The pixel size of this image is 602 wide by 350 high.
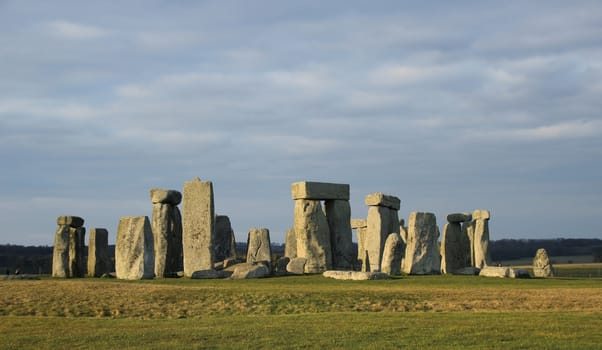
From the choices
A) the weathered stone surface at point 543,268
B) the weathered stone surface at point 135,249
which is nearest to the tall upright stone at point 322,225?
the weathered stone surface at point 135,249

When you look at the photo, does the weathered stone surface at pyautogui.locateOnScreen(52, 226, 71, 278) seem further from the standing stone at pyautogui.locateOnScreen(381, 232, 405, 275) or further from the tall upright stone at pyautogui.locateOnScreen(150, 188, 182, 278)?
the standing stone at pyautogui.locateOnScreen(381, 232, 405, 275)

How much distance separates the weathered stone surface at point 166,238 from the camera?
92.0 feet

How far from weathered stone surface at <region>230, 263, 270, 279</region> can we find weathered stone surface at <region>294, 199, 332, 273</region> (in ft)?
9.53

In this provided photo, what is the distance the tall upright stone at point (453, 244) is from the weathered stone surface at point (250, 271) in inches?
343

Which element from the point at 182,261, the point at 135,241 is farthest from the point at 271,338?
the point at 182,261

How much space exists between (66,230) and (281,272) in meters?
7.45

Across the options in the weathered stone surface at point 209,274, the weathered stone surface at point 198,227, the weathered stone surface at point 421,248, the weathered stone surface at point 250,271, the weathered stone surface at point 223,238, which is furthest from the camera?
the weathered stone surface at point 223,238

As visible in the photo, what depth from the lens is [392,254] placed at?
27.6m

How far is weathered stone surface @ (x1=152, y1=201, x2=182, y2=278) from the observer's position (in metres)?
28.0

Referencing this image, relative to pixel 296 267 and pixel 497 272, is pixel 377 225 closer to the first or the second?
pixel 296 267

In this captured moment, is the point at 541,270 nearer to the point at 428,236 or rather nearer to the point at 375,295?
the point at 428,236

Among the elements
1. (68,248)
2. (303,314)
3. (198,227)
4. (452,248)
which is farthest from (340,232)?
(303,314)

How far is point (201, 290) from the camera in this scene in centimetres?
2084

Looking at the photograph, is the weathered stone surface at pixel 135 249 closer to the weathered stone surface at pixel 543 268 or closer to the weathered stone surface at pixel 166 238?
the weathered stone surface at pixel 166 238
